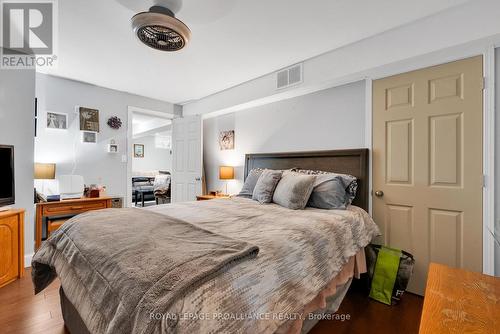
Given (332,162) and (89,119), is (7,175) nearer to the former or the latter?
(89,119)

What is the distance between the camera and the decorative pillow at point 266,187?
2590 mm

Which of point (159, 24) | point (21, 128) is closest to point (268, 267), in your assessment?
point (159, 24)

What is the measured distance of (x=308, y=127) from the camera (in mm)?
3186

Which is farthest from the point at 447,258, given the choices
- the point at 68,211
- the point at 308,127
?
the point at 68,211

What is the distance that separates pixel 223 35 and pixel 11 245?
297 cm

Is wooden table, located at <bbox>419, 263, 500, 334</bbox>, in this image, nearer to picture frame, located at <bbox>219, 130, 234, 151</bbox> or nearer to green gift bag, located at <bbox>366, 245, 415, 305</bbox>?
green gift bag, located at <bbox>366, 245, 415, 305</bbox>

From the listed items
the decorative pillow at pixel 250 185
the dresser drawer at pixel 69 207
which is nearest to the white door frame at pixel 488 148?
the decorative pillow at pixel 250 185

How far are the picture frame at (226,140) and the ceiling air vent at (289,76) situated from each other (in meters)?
1.38

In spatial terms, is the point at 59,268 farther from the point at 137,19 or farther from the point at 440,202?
the point at 440,202

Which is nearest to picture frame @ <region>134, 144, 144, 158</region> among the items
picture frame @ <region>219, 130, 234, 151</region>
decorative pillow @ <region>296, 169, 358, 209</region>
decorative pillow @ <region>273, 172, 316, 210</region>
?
picture frame @ <region>219, 130, 234, 151</region>

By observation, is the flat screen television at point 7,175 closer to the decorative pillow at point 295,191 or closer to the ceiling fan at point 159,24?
the ceiling fan at point 159,24

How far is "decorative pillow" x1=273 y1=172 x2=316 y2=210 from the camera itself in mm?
2297

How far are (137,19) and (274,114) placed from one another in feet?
7.17

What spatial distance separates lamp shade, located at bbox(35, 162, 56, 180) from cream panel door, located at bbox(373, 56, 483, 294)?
4.06 m
